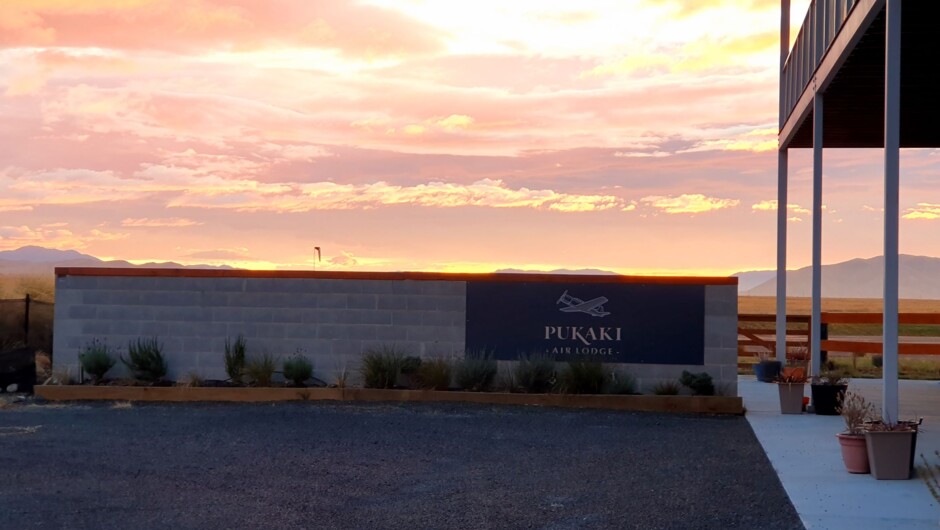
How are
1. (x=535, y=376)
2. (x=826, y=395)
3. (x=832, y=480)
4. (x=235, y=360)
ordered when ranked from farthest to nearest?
(x=235, y=360), (x=535, y=376), (x=826, y=395), (x=832, y=480)

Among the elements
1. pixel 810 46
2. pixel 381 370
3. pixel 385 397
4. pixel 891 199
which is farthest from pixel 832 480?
pixel 381 370

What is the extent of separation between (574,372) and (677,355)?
188 cm

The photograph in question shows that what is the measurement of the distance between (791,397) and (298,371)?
324 inches

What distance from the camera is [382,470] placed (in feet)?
39.9

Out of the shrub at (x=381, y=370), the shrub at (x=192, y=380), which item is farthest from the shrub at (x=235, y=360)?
the shrub at (x=381, y=370)

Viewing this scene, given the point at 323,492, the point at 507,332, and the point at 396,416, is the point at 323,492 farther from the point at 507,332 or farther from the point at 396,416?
the point at 507,332

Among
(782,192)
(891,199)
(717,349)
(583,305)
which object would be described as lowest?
(717,349)

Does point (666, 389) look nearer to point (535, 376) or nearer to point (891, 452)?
point (535, 376)

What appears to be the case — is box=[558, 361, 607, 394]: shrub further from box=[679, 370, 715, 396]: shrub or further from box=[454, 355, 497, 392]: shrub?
box=[679, 370, 715, 396]: shrub

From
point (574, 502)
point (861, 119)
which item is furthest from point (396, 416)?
point (861, 119)

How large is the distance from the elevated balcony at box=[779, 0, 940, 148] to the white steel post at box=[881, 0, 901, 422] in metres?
1.04

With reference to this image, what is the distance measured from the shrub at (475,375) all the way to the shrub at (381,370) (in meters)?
1.04

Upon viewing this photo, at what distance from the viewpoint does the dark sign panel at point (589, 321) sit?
64.3ft

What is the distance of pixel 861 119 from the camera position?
2056 centimetres
